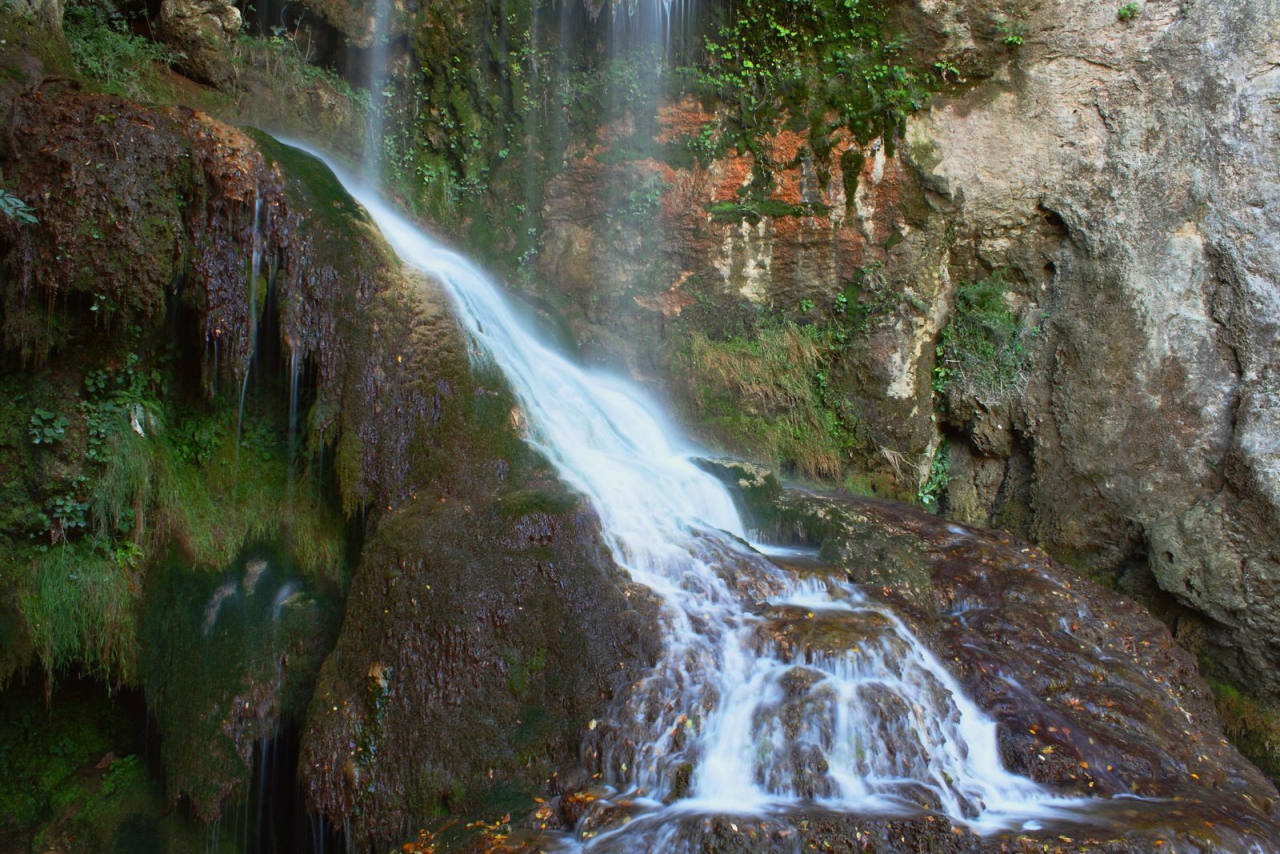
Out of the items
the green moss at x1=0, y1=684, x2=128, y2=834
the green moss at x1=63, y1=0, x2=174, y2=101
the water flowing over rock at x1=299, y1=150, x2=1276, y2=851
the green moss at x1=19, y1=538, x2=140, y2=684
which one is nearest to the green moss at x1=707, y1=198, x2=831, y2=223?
the water flowing over rock at x1=299, y1=150, x2=1276, y2=851

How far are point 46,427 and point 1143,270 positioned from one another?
9863mm

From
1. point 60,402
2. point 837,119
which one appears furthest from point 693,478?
point 837,119

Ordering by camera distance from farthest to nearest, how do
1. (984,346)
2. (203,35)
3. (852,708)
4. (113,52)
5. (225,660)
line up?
(984,346) < (203,35) < (113,52) < (225,660) < (852,708)

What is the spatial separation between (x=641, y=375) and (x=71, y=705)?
6332mm

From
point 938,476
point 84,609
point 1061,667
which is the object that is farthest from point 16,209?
point 938,476

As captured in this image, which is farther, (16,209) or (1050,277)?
(1050,277)

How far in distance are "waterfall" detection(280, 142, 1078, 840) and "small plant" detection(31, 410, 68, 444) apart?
9.25 feet

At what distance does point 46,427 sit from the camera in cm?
528

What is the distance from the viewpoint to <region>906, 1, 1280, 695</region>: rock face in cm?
771

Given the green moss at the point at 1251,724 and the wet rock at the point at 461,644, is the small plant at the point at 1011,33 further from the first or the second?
the wet rock at the point at 461,644

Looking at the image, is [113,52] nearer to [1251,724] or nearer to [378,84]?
[378,84]

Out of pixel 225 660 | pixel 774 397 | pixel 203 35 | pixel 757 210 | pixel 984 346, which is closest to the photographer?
pixel 225 660

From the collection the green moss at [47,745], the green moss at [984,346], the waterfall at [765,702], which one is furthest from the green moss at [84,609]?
the green moss at [984,346]

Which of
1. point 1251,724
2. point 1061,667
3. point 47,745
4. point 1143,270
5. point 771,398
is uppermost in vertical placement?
point 1143,270
